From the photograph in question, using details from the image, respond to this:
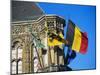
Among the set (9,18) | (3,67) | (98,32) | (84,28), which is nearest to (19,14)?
(9,18)

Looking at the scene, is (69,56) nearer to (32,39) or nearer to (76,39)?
(76,39)

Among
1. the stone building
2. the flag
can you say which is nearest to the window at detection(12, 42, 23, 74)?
the stone building

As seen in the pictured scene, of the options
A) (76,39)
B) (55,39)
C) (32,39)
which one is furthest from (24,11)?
(76,39)

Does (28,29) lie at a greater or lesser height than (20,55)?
greater

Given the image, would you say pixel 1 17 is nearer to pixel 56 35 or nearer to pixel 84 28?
pixel 56 35

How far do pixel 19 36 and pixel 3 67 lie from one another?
0.34 meters

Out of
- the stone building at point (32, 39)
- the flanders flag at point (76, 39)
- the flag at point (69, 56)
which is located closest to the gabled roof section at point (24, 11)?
the stone building at point (32, 39)

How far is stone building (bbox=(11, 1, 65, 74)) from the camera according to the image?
200 centimetres

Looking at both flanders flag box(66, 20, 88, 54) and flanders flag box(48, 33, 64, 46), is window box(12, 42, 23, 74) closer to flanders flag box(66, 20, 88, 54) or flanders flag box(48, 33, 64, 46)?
flanders flag box(48, 33, 64, 46)

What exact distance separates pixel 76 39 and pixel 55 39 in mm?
247

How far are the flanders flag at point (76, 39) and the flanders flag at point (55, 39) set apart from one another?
8cm

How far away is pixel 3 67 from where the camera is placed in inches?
76.6

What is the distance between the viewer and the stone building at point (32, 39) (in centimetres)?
200

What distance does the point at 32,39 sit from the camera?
2.06 metres
